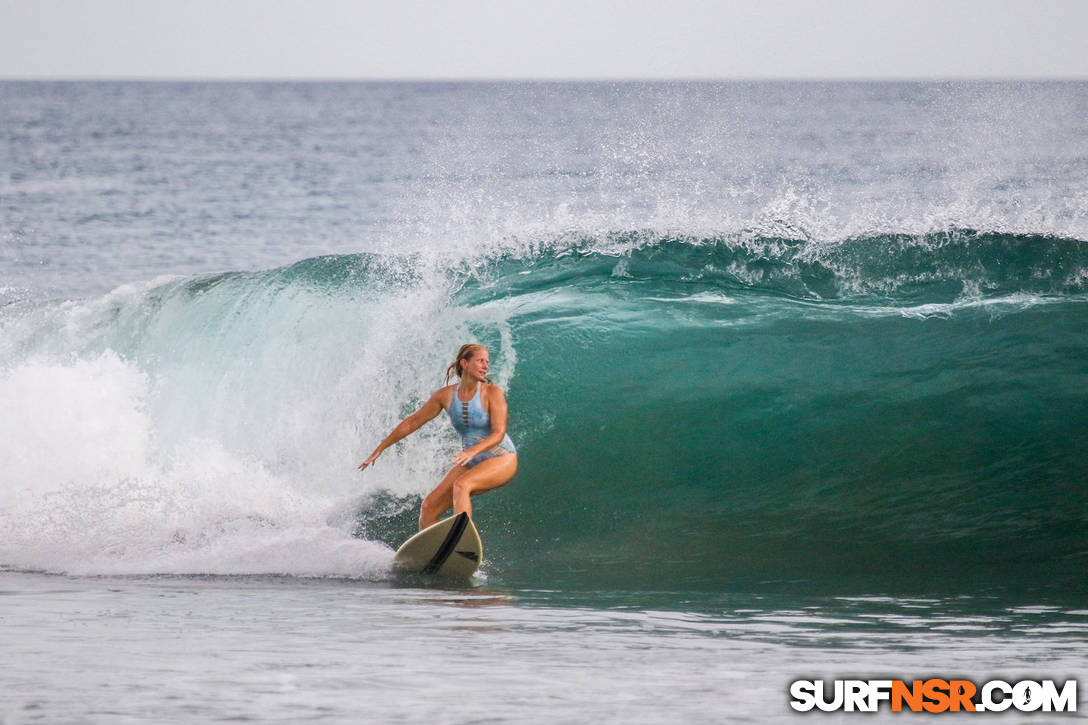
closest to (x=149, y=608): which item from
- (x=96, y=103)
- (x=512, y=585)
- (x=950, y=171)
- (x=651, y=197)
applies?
(x=512, y=585)

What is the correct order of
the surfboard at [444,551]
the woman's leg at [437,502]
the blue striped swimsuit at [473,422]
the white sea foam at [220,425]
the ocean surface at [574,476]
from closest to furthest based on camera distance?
the ocean surface at [574,476] → the surfboard at [444,551] → the blue striped swimsuit at [473,422] → the woman's leg at [437,502] → the white sea foam at [220,425]

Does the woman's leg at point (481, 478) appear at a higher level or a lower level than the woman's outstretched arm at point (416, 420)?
lower

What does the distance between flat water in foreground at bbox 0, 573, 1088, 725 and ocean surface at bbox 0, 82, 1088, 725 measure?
0.02m

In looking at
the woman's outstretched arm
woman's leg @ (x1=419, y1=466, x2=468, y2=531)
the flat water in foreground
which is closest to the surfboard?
woman's leg @ (x1=419, y1=466, x2=468, y2=531)

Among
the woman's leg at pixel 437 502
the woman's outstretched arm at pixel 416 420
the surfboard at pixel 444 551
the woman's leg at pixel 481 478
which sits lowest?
the surfboard at pixel 444 551

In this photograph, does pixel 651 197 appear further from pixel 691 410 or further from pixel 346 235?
pixel 691 410

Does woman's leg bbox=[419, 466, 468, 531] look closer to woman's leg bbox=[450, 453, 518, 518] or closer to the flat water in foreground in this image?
woman's leg bbox=[450, 453, 518, 518]

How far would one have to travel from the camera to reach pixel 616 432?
8.62 meters

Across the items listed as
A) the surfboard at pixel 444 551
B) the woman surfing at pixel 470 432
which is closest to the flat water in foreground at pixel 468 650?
the surfboard at pixel 444 551

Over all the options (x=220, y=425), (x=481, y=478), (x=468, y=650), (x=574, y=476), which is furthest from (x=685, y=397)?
(x=468, y=650)

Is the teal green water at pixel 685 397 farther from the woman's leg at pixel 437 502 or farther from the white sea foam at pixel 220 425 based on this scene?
the woman's leg at pixel 437 502

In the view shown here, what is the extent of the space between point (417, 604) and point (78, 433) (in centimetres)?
440

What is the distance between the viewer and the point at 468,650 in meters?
4.82

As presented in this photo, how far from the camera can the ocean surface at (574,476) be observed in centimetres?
455
